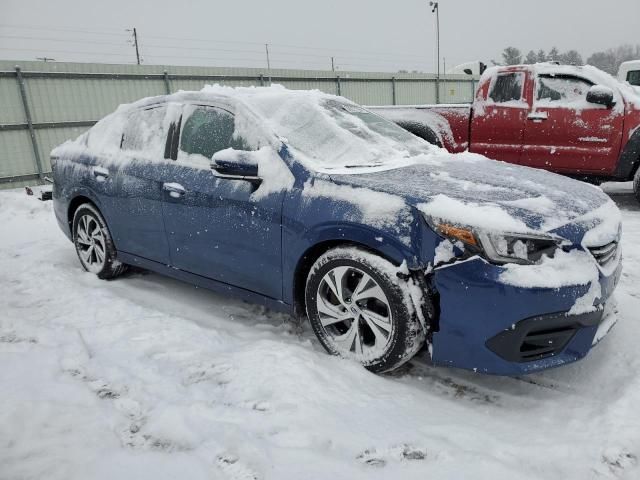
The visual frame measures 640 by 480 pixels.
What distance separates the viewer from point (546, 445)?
2178 mm

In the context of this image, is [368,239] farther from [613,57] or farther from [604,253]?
[613,57]

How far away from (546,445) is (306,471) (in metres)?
1.06

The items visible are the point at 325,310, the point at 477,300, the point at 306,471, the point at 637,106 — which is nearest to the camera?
the point at 306,471

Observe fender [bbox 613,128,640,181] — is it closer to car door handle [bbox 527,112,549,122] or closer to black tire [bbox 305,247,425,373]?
car door handle [bbox 527,112,549,122]

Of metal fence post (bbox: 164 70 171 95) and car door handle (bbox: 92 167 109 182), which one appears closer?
car door handle (bbox: 92 167 109 182)

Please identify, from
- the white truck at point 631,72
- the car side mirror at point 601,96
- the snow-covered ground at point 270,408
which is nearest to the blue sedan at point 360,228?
the snow-covered ground at point 270,408

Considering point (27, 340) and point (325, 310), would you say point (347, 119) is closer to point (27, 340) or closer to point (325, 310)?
point (325, 310)

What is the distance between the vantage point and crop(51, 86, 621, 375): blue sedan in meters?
2.33

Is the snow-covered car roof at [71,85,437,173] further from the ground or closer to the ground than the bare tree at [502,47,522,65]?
closer to the ground

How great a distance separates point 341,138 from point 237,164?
0.79m

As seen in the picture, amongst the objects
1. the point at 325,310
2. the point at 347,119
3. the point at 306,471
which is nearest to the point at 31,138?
the point at 347,119

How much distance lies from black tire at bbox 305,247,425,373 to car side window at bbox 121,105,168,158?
1.75 meters

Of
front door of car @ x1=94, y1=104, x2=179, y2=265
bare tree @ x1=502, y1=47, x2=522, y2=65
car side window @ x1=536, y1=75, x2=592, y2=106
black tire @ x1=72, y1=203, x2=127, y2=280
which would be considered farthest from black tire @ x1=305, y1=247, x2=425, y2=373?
bare tree @ x1=502, y1=47, x2=522, y2=65

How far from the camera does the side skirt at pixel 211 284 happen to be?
10.3 ft
